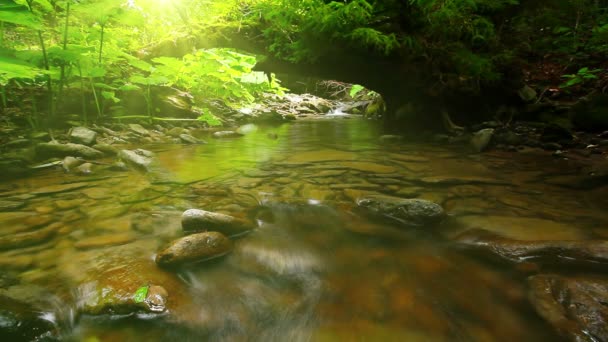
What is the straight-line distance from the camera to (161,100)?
873 centimetres

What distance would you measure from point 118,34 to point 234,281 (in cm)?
717

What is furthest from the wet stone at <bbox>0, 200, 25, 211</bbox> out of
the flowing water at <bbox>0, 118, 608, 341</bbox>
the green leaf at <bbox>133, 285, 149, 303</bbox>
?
the green leaf at <bbox>133, 285, 149, 303</bbox>

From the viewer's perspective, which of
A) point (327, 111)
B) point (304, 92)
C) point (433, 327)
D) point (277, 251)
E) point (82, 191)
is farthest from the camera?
point (304, 92)

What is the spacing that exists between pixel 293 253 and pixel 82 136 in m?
4.87

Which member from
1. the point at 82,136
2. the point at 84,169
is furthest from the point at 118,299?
the point at 82,136

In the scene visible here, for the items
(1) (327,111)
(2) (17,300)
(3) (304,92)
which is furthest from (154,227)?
(3) (304,92)

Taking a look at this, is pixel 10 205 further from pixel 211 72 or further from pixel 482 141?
pixel 482 141

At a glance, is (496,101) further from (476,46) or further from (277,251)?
(277,251)

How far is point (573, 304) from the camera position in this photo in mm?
1532

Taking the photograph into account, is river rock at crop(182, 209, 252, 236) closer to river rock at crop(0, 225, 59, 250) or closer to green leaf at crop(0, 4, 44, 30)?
river rock at crop(0, 225, 59, 250)

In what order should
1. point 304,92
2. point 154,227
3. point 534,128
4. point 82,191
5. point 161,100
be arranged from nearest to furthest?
point 154,227 < point 82,191 < point 534,128 < point 161,100 < point 304,92

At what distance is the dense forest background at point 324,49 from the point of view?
17.6ft

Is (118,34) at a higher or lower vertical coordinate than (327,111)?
higher

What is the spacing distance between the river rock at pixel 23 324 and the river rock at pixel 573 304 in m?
2.38
